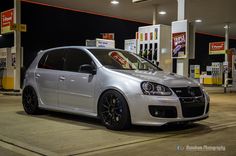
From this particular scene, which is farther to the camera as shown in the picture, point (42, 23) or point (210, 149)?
point (42, 23)

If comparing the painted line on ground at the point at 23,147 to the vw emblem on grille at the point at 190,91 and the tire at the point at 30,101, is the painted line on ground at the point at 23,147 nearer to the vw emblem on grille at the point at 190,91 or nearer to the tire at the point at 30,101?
the tire at the point at 30,101

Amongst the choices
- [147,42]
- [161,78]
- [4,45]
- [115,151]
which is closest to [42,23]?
[4,45]

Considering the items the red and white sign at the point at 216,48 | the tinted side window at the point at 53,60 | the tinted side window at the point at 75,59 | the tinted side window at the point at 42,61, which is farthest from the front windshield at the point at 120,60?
the red and white sign at the point at 216,48

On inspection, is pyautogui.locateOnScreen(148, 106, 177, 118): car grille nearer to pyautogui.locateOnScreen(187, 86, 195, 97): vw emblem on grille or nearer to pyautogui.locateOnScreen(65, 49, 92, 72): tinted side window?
pyautogui.locateOnScreen(187, 86, 195, 97): vw emblem on grille

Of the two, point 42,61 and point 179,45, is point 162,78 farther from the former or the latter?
point 179,45

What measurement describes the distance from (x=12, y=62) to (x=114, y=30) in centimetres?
716

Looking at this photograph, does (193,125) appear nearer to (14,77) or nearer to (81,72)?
(81,72)

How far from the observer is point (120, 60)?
269 inches

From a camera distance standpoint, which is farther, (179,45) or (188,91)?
(179,45)

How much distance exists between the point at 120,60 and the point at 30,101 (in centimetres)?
247

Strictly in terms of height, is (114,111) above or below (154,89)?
below

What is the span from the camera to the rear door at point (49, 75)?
7209 millimetres

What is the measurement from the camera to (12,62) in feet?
53.2

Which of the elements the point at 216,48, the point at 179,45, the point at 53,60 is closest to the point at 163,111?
the point at 53,60
